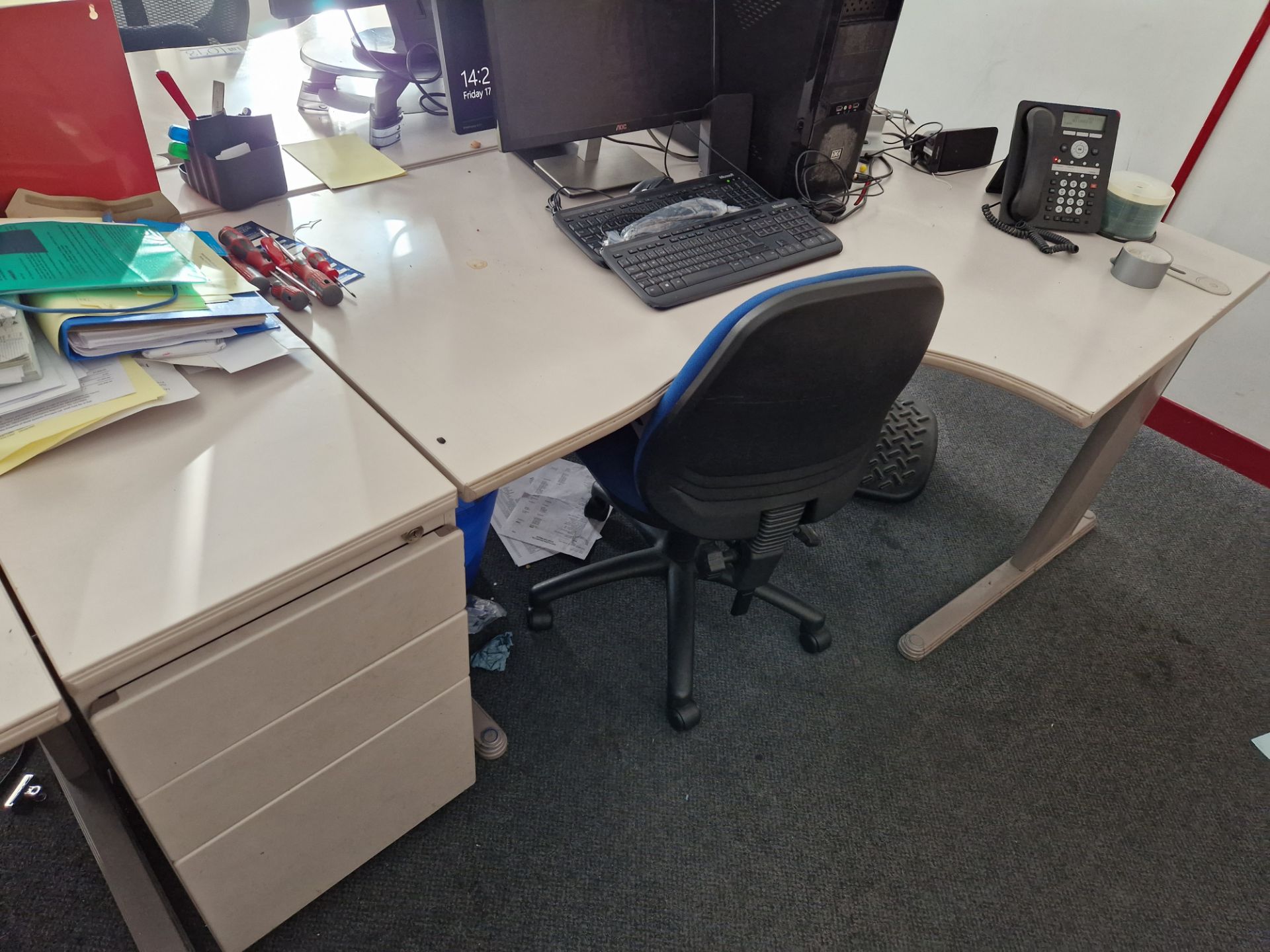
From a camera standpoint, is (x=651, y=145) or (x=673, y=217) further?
(x=651, y=145)

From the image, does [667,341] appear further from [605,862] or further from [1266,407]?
[1266,407]

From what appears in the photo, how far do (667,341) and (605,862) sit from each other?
86 centimetres

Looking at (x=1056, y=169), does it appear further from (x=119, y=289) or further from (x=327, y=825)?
(x=327, y=825)

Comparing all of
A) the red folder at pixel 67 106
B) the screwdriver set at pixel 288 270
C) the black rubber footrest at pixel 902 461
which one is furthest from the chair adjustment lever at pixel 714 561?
the red folder at pixel 67 106

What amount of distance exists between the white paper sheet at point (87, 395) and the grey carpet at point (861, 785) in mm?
842

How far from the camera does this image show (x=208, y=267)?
102 centimetres

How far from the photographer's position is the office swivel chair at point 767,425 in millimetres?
920

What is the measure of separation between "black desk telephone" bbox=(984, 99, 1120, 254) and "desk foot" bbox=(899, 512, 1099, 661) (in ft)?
2.44

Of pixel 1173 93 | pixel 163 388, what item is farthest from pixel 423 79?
pixel 1173 93

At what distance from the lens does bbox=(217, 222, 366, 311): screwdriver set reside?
107 cm

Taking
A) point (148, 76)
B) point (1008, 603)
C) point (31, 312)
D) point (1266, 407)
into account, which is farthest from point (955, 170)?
point (148, 76)

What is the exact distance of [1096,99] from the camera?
2.13 m

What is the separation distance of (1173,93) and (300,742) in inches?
95.3

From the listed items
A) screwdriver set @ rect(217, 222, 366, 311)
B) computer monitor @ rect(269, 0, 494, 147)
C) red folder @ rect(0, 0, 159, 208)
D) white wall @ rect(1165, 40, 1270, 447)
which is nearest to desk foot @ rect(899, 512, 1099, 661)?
white wall @ rect(1165, 40, 1270, 447)
